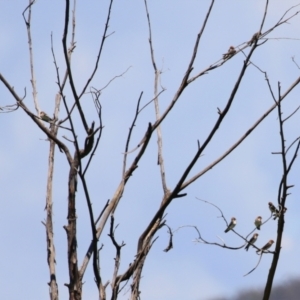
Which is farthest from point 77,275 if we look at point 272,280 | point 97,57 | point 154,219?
point 97,57

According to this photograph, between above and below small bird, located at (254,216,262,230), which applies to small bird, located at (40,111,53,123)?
above

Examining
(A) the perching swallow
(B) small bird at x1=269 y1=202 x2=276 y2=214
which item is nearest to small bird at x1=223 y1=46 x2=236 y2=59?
(A) the perching swallow

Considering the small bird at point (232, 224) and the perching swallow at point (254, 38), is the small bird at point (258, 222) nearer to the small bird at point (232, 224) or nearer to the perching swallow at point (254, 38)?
the small bird at point (232, 224)

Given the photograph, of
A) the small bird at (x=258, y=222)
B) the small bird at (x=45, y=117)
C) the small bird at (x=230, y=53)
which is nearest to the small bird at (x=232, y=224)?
the small bird at (x=258, y=222)

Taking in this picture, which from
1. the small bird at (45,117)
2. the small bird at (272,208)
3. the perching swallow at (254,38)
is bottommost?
the small bird at (272,208)

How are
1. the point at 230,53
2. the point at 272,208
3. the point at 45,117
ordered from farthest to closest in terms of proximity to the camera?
1. the point at 45,117
2. the point at 230,53
3. the point at 272,208

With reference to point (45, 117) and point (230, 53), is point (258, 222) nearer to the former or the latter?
point (230, 53)

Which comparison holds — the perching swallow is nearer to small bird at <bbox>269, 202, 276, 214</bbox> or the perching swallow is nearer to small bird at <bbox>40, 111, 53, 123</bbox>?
small bird at <bbox>269, 202, 276, 214</bbox>

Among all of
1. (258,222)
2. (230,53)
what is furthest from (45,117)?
(258,222)

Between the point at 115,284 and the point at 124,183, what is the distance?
0.43 metres

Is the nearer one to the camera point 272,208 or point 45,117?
point 272,208

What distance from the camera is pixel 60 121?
3668 millimetres

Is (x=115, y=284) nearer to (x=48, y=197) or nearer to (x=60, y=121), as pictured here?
(x=48, y=197)

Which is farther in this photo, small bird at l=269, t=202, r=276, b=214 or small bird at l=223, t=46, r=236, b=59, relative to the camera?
small bird at l=223, t=46, r=236, b=59
